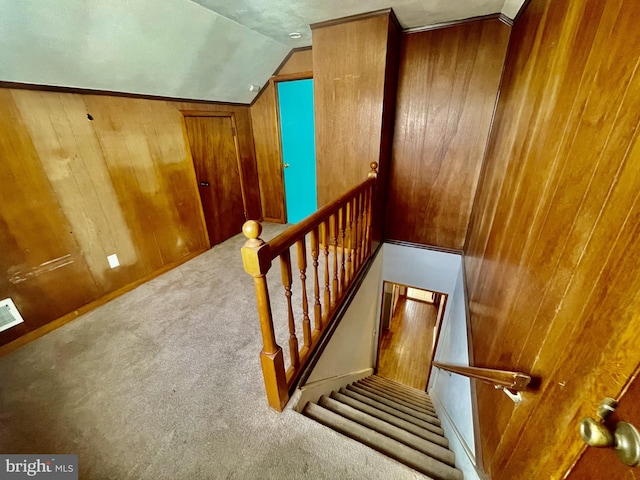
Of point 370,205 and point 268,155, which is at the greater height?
point 268,155

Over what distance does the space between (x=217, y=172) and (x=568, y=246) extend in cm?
319

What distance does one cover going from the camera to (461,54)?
2207mm

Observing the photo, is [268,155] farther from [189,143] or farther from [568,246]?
[568,246]

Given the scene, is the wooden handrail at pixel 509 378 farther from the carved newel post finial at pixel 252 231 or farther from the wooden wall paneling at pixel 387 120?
the wooden wall paneling at pixel 387 120

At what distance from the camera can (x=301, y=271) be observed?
4.46 feet

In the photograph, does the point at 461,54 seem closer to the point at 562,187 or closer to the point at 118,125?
the point at 562,187

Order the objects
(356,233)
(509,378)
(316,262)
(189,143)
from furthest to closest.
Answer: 1. (189,143)
2. (356,233)
3. (316,262)
4. (509,378)

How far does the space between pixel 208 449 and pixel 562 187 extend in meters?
1.71

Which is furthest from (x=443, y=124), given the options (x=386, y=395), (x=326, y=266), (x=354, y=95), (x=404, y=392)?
(x=404, y=392)

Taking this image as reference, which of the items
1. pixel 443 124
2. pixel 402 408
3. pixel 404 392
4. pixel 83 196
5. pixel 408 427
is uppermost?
pixel 443 124

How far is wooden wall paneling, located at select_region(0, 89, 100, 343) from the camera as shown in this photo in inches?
65.2

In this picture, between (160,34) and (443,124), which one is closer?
(160,34)

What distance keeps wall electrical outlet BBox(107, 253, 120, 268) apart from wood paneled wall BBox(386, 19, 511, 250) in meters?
2.75

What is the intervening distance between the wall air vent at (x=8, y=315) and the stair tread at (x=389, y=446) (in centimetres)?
208
